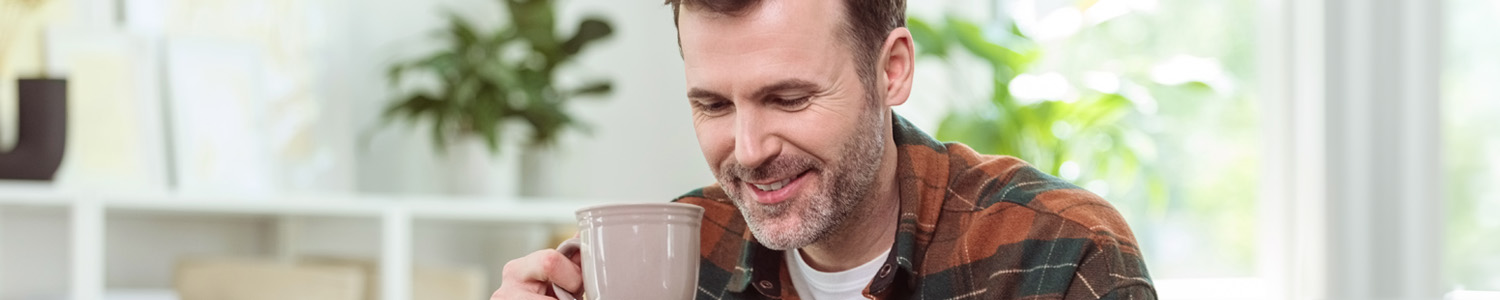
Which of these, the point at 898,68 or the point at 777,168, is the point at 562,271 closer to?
the point at 777,168

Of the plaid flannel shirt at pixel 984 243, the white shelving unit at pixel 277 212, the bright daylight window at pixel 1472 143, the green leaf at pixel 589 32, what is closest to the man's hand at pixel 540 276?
the plaid flannel shirt at pixel 984 243

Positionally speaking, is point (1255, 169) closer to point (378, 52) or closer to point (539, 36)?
point (539, 36)

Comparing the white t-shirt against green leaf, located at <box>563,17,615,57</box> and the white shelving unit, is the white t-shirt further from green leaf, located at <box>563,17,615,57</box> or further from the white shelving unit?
green leaf, located at <box>563,17,615,57</box>

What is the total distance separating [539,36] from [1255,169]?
1.47 meters

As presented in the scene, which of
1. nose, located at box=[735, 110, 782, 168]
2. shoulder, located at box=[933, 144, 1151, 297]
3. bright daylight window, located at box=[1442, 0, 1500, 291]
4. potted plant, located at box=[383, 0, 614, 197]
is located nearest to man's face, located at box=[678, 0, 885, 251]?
Result: nose, located at box=[735, 110, 782, 168]

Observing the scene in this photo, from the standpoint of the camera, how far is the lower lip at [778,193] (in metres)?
1.26

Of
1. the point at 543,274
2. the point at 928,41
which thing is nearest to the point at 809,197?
the point at 543,274

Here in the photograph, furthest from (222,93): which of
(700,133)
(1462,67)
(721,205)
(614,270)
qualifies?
(1462,67)

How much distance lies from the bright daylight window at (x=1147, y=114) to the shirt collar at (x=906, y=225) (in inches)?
62.2

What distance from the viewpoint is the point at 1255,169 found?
2.96m

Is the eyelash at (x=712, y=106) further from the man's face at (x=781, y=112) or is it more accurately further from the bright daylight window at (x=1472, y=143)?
the bright daylight window at (x=1472, y=143)

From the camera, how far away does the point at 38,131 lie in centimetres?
233

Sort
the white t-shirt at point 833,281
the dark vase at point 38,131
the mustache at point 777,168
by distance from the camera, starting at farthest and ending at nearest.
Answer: the dark vase at point 38,131 → the white t-shirt at point 833,281 → the mustache at point 777,168

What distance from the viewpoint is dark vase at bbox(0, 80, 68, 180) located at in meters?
2.33
